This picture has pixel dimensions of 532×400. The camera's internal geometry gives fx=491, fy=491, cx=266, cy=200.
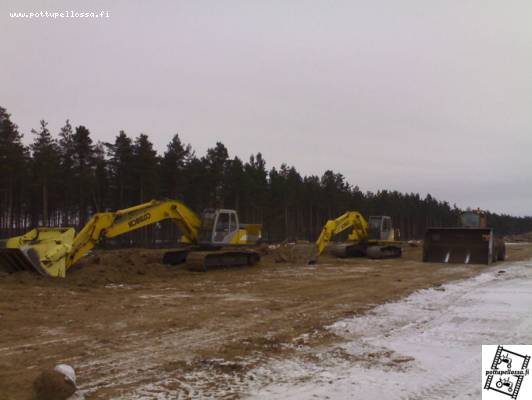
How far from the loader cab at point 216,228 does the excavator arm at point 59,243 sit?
2912 mm

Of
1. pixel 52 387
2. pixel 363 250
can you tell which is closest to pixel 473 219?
pixel 363 250

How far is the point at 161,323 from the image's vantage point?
28.2 feet

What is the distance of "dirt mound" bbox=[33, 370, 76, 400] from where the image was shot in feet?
15.2

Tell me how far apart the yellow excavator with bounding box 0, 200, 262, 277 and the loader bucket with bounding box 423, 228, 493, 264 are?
9.42m

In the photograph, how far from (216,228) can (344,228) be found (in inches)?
384

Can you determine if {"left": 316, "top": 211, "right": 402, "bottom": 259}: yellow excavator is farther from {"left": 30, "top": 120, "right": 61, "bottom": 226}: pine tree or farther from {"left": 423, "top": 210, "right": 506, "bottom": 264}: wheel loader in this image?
{"left": 30, "top": 120, "right": 61, "bottom": 226}: pine tree

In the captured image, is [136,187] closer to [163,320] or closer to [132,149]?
[132,149]

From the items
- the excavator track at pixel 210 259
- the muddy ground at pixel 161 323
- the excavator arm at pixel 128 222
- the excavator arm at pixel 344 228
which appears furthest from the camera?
the excavator arm at pixel 344 228

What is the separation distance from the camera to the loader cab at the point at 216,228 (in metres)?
19.5

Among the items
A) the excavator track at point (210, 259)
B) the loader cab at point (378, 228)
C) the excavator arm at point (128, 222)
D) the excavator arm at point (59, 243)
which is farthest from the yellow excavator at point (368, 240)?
the excavator arm at point (59, 243)

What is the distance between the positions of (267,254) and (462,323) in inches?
694

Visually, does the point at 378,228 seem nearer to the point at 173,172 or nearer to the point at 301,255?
the point at 301,255

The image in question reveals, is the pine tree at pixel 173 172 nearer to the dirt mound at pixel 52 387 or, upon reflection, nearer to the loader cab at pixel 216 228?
the loader cab at pixel 216 228

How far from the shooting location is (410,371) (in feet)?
19.1
